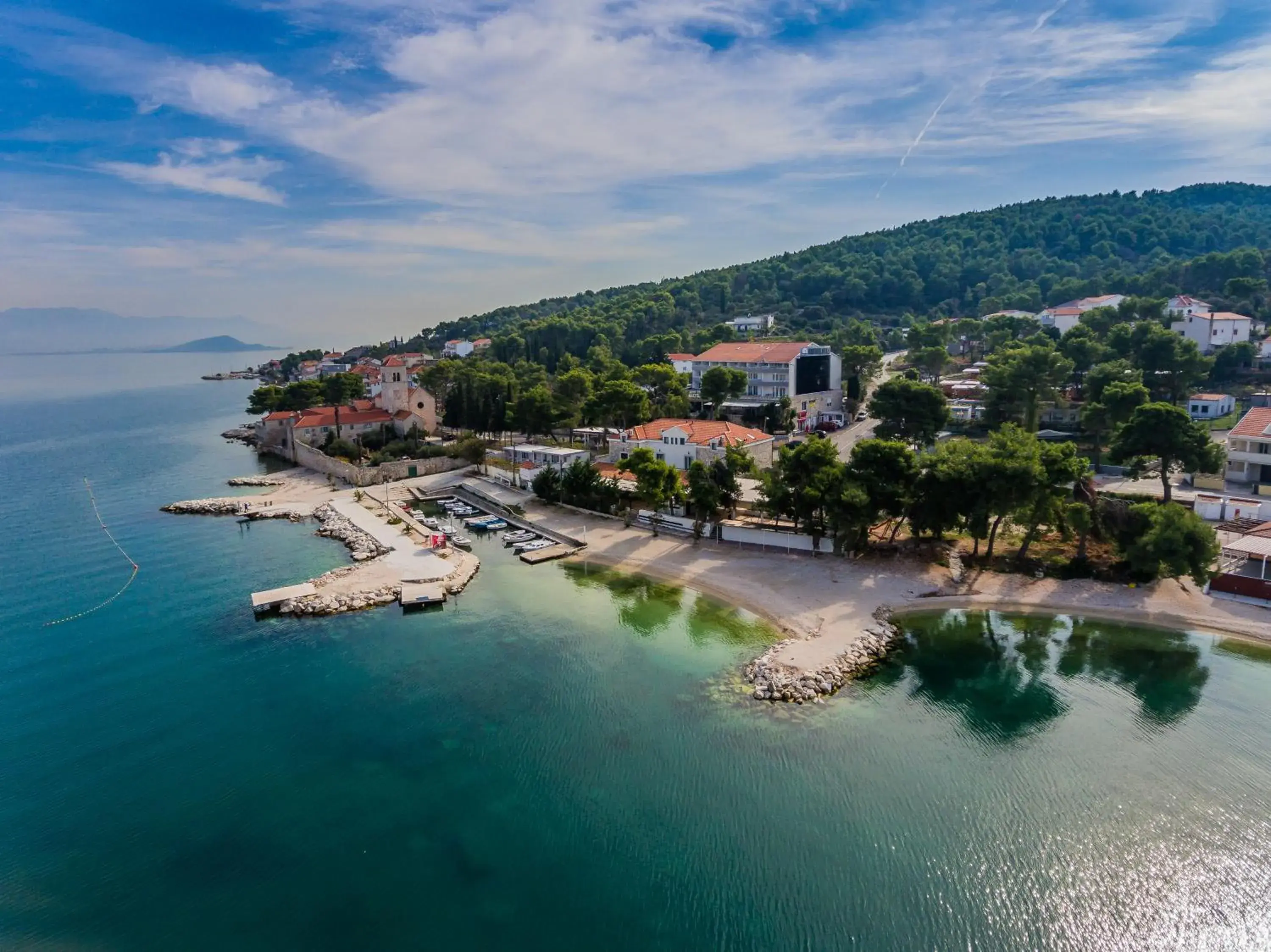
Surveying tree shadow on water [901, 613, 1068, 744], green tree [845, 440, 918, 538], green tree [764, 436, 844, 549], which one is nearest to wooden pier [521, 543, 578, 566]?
green tree [764, 436, 844, 549]

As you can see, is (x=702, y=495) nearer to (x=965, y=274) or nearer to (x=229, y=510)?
(x=229, y=510)

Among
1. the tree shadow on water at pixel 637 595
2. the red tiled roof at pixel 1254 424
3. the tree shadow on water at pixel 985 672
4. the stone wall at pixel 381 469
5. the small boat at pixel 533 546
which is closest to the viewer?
the tree shadow on water at pixel 985 672

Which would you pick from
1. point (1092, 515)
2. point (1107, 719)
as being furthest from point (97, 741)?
point (1092, 515)

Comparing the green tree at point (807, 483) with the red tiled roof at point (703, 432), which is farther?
the red tiled roof at point (703, 432)

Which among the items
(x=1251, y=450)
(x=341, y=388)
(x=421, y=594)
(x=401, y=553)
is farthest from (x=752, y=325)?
(x=421, y=594)

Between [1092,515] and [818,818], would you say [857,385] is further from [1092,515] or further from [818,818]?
[818,818]

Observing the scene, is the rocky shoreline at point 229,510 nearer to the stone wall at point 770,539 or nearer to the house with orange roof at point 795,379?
the stone wall at point 770,539

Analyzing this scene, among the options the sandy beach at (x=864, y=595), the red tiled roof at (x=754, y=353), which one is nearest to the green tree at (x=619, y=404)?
→ the red tiled roof at (x=754, y=353)
